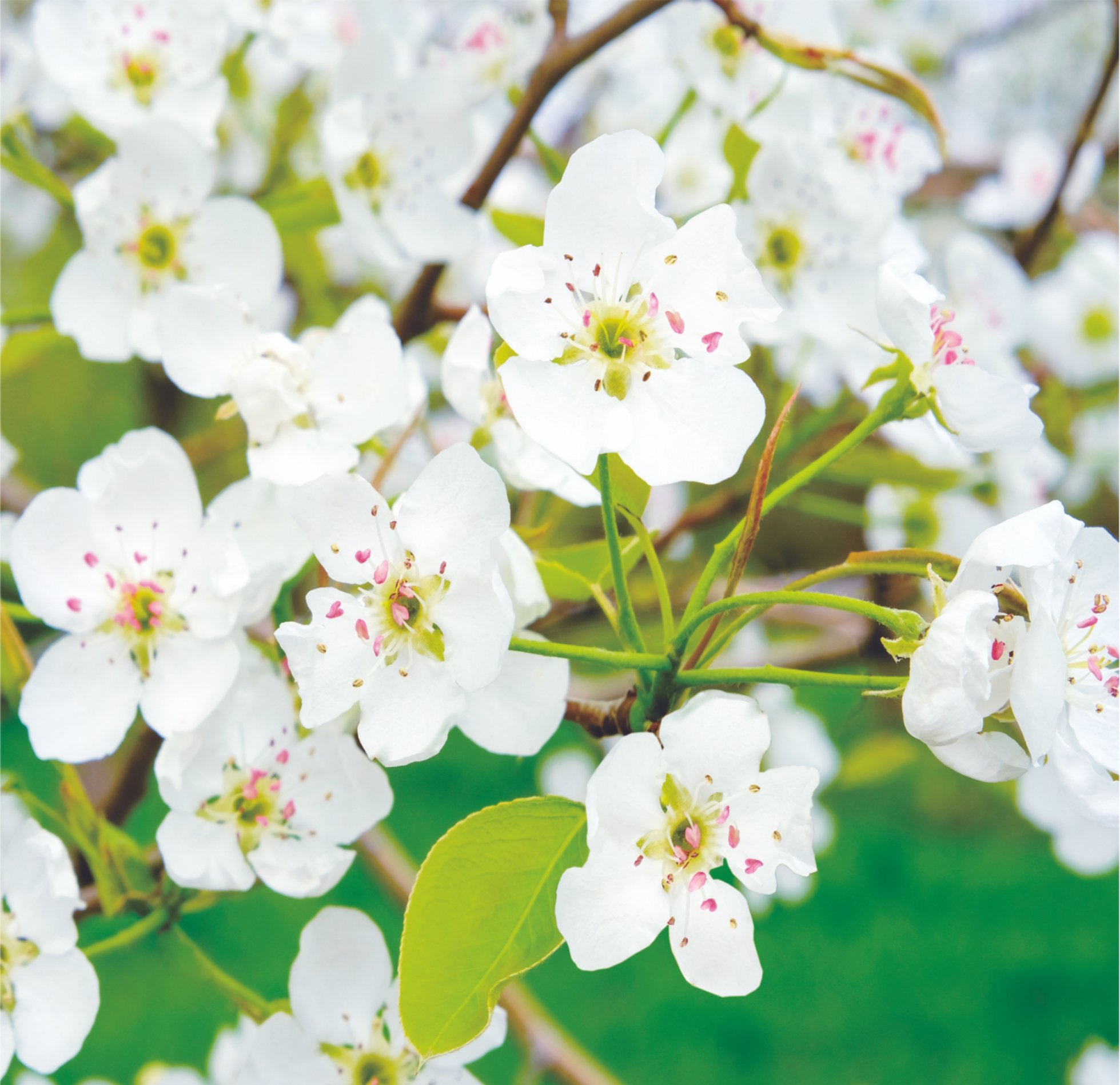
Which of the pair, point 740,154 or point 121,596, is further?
point 740,154

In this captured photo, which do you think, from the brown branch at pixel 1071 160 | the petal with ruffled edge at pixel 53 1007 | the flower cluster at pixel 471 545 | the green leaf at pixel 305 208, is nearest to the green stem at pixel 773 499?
the flower cluster at pixel 471 545

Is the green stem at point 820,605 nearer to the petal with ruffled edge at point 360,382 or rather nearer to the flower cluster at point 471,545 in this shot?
the flower cluster at point 471,545

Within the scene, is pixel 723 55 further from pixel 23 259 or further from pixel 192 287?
pixel 23 259

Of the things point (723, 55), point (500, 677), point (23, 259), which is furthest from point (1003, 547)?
point (23, 259)

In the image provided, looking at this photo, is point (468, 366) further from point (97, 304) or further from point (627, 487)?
point (97, 304)

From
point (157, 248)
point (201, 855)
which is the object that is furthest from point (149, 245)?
point (201, 855)
